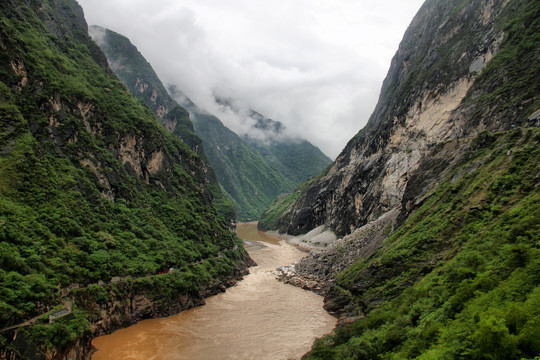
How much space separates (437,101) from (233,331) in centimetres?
6089

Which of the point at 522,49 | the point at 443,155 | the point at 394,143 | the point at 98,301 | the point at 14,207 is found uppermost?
the point at 522,49

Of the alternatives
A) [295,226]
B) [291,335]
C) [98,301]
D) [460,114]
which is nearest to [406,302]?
[291,335]

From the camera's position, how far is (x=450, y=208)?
33344 millimetres

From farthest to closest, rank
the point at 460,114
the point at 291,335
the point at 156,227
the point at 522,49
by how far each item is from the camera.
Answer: the point at 460,114 < the point at 156,227 < the point at 522,49 < the point at 291,335

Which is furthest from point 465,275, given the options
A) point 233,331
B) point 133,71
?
point 133,71

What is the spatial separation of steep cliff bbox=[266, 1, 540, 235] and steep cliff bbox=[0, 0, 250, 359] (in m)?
36.1

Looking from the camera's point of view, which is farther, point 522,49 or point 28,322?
point 522,49

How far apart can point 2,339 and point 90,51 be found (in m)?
80.5

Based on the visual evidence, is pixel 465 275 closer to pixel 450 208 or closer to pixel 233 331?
pixel 450 208

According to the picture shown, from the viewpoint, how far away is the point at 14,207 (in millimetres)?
32562

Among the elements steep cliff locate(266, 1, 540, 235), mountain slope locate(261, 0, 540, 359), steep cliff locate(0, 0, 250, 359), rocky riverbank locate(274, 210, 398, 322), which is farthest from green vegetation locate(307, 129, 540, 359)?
steep cliff locate(0, 0, 250, 359)

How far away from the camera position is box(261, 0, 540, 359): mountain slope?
588 inches

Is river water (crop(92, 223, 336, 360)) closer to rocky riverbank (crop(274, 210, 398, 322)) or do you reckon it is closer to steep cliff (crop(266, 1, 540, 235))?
rocky riverbank (crop(274, 210, 398, 322))

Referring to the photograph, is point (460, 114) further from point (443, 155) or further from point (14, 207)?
point (14, 207)
